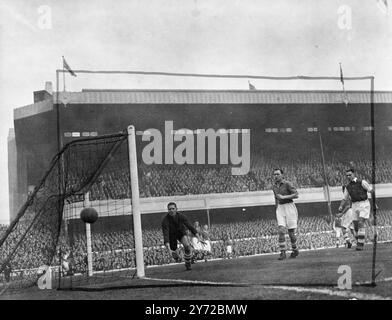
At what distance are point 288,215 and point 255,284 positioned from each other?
333cm

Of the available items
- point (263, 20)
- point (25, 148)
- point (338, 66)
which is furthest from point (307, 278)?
point (25, 148)

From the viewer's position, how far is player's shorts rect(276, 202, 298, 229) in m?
10.0

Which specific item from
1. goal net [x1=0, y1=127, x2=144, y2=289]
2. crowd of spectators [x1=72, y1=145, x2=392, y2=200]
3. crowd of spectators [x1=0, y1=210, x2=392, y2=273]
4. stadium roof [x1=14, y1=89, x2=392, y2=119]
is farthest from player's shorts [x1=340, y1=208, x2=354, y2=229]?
stadium roof [x1=14, y1=89, x2=392, y2=119]

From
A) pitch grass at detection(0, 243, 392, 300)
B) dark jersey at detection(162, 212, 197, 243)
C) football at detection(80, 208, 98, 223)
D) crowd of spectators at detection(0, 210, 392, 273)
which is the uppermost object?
football at detection(80, 208, 98, 223)

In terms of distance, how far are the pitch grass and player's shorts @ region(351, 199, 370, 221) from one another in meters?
2.03

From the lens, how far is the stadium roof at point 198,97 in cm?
2981

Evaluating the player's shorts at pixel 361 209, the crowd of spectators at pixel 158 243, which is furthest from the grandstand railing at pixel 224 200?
the player's shorts at pixel 361 209

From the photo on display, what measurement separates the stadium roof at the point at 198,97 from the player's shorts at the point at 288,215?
69.2 feet

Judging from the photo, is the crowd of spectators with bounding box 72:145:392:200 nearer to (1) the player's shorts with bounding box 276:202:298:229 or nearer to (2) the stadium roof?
(2) the stadium roof

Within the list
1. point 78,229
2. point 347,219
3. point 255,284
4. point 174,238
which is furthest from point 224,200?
point 255,284

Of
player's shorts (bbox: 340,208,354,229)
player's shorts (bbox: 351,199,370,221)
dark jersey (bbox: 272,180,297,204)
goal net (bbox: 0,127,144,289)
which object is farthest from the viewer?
goal net (bbox: 0,127,144,289)

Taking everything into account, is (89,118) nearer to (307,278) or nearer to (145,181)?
(145,181)

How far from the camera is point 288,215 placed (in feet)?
33.0

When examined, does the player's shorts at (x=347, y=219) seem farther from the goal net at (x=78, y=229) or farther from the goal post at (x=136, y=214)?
the goal net at (x=78, y=229)
